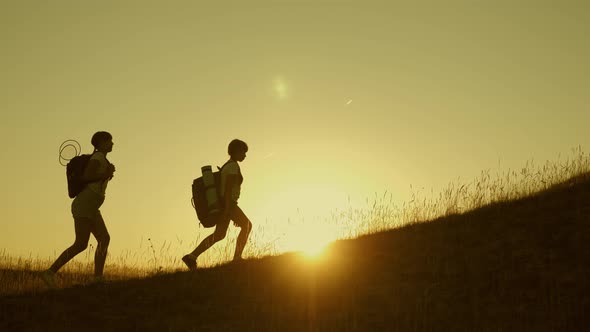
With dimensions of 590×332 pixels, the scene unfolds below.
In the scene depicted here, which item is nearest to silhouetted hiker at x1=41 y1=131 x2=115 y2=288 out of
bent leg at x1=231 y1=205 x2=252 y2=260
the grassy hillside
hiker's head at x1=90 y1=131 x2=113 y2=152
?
hiker's head at x1=90 y1=131 x2=113 y2=152

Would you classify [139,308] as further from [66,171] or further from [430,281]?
[430,281]

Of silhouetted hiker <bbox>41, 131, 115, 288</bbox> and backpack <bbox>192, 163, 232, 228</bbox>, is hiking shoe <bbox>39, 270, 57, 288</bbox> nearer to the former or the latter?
silhouetted hiker <bbox>41, 131, 115, 288</bbox>

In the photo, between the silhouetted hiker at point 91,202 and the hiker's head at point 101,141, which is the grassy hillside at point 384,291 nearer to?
the silhouetted hiker at point 91,202

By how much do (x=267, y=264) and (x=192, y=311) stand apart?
2.38 m

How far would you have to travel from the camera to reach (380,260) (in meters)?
10.9

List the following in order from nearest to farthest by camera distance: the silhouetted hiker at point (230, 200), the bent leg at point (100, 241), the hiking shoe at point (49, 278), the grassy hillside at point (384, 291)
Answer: the grassy hillside at point (384, 291) → the hiking shoe at point (49, 278) → the bent leg at point (100, 241) → the silhouetted hiker at point (230, 200)

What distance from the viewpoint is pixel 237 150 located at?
11016 millimetres

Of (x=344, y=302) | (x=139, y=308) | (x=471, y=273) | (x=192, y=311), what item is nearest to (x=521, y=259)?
(x=471, y=273)

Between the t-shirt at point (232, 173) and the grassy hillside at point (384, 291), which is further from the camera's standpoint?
the t-shirt at point (232, 173)

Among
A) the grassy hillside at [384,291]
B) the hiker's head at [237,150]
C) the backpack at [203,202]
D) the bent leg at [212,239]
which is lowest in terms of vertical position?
the grassy hillside at [384,291]

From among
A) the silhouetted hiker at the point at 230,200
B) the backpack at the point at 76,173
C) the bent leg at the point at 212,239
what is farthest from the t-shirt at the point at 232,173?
the backpack at the point at 76,173

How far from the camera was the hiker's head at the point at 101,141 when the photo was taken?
10.1 m

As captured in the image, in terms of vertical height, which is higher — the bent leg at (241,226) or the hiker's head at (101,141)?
the hiker's head at (101,141)

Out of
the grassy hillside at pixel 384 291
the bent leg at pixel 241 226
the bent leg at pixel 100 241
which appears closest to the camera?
the grassy hillside at pixel 384 291
